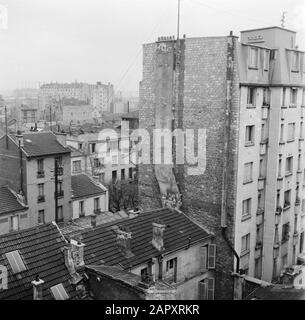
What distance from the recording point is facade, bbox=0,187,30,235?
1631 centimetres


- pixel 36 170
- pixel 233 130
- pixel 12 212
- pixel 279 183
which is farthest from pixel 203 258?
pixel 36 170

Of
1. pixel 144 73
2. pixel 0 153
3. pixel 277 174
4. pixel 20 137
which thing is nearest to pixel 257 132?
pixel 277 174

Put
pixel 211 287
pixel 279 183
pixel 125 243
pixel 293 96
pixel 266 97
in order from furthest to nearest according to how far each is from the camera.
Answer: pixel 293 96
pixel 279 183
pixel 266 97
pixel 211 287
pixel 125 243

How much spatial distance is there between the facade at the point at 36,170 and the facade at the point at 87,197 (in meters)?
0.67

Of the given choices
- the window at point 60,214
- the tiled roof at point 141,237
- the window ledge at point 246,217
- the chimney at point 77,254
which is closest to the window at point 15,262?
the chimney at point 77,254

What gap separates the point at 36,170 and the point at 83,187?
3.02 meters

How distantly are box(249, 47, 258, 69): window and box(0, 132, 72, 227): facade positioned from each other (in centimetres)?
919

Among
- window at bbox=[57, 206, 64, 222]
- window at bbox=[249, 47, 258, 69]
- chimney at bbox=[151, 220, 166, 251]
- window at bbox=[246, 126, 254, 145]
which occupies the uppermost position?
window at bbox=[249, 47, 258, 69]

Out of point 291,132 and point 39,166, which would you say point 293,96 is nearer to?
point 291,132

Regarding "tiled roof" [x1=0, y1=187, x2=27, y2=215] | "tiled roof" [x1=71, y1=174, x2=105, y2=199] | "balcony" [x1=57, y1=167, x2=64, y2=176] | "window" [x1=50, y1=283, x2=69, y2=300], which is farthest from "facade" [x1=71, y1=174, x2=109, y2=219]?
"window" [x1=50, y1=283, x2=69, y2=300]

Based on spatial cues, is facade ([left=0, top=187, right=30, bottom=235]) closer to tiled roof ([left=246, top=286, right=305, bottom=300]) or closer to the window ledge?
the window ledge

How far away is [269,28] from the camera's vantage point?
11047 millimetres

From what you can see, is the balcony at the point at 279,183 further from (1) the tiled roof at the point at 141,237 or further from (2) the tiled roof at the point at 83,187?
(2) the tiled roof at the point at 83,187

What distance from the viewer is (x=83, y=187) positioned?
19703 millimetres
